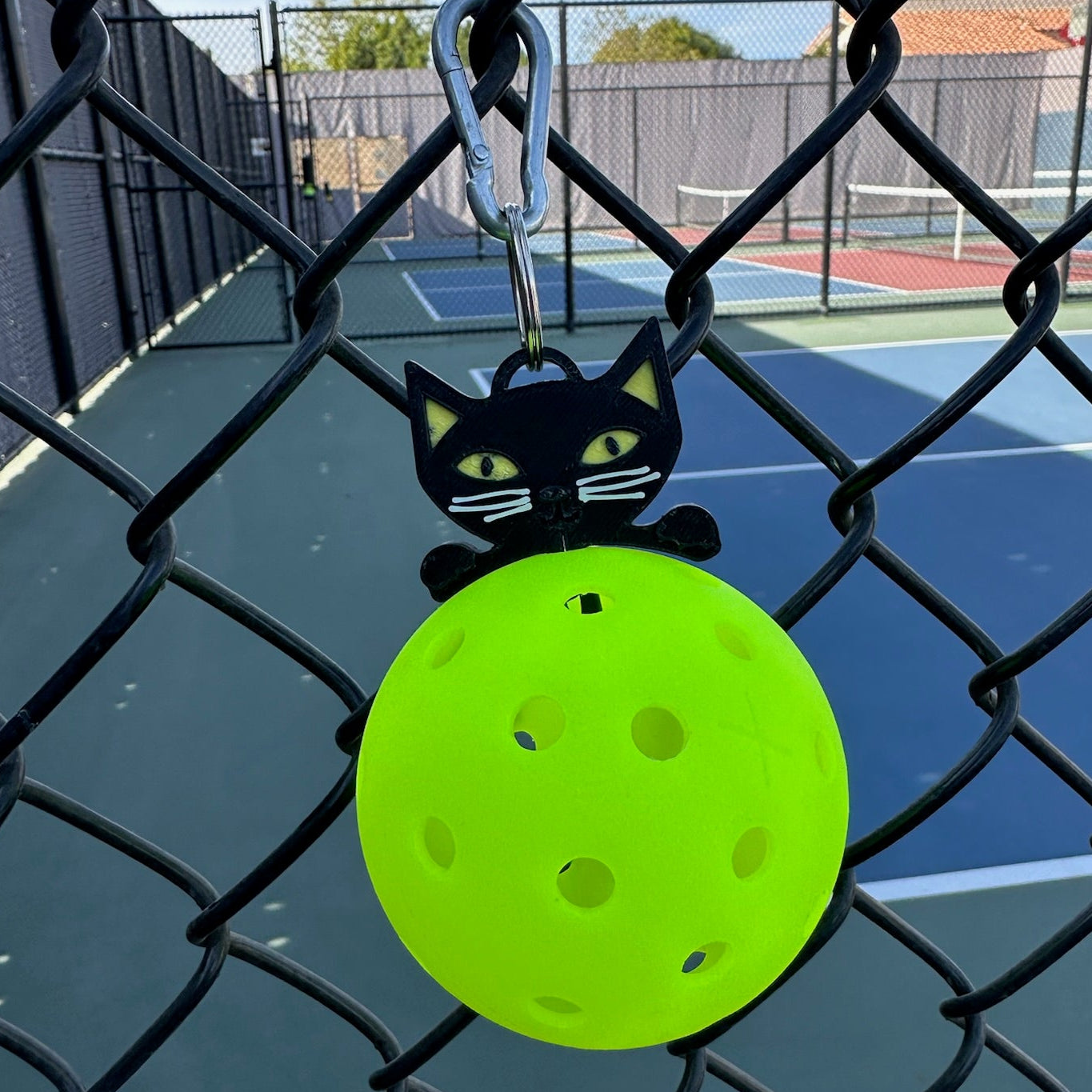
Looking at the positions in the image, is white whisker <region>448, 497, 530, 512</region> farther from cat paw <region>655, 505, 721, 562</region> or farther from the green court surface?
the green court surface

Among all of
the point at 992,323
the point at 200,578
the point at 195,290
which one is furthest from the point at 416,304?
the point at 200,578

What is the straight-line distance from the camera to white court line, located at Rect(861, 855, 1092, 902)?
9.23 ft

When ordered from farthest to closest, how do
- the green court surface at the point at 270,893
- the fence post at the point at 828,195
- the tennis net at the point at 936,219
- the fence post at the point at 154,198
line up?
1. the tennis net at the point at 936,219
2. the fence post at the point at 154,198
3. the fence post at the point at 828,195
4. the green court surface at the point at 270,893

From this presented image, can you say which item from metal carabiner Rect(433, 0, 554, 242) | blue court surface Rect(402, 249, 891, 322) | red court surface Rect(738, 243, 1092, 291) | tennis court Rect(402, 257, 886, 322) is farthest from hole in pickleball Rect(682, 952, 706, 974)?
red court surface Rect(738, 243, 1092, 291)

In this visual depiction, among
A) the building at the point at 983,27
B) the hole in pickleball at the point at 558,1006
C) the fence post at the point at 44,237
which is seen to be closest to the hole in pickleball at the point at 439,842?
the hole in pickleball at the point at 558,1006

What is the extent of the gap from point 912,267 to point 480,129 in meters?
17.5

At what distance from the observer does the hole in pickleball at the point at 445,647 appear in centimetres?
59

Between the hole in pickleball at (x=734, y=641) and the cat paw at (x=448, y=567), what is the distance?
14 cm

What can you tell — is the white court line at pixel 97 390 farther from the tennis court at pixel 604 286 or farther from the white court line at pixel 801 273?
the white court line at pixel 801 273

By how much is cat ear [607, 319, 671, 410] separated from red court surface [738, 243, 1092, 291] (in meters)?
14.4

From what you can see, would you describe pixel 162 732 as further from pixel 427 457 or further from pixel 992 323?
pixel 992 323

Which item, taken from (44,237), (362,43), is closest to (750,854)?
(44,237)

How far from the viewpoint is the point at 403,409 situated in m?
0.72

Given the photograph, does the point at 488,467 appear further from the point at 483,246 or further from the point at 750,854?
the point at 483,246
